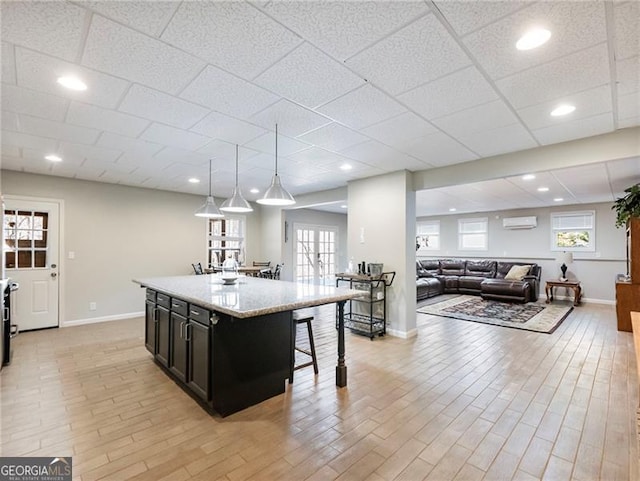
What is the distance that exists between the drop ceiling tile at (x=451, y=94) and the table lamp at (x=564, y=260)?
23.9 ft

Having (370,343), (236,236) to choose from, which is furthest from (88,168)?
(370,343)

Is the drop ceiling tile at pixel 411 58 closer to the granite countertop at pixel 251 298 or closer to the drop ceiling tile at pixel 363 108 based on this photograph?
the drop ceiling tile at pixel 363 108

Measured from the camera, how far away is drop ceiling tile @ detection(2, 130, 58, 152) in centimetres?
328

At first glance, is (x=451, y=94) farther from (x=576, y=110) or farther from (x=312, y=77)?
(x=576, y=110)

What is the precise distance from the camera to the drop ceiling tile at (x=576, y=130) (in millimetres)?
2852

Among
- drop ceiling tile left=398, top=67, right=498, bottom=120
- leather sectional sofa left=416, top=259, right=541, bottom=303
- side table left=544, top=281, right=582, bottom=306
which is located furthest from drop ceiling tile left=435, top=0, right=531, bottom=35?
side table left=544, top=281, right=582, bottom=306

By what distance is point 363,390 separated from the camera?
9.67 feet

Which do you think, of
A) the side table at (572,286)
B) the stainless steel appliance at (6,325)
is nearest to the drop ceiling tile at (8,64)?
the stainless steel appliance at (6,325)

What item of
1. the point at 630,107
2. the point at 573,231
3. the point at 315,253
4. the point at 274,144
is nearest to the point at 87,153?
the point at 274,144

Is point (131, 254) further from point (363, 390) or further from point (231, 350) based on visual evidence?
point (363, 390)

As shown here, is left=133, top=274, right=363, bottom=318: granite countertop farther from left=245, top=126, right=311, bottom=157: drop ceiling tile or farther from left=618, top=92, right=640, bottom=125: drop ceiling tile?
left=618, top=92, right=640, bottom=125: drop ceiling tile

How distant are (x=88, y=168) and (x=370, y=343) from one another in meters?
4.83

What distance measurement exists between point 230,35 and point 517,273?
8.60 metres

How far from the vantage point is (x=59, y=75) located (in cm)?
214
